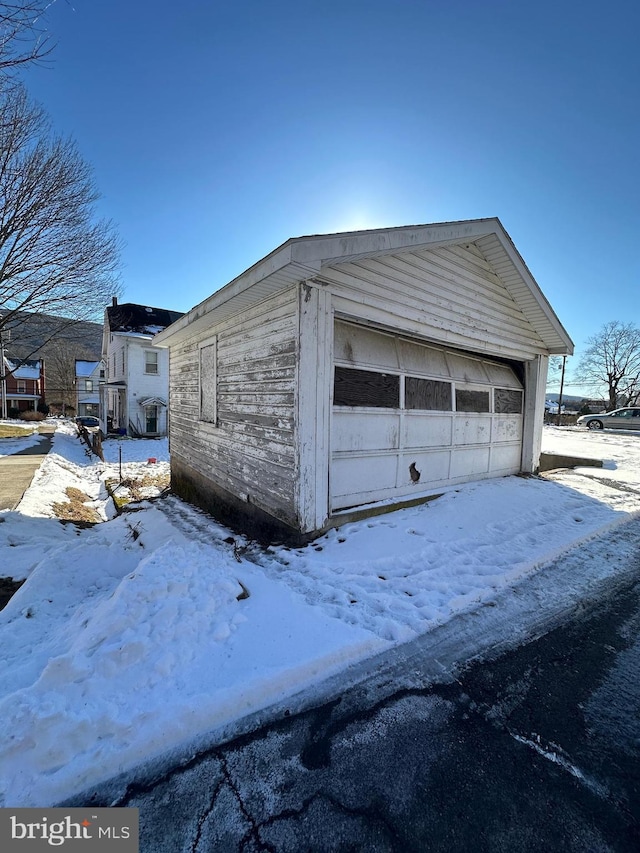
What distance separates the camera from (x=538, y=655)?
2.60m

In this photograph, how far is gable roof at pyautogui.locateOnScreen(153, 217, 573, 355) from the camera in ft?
12.0

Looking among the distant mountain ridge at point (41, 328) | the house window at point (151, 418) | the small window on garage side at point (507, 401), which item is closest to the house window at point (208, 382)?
the small window on garage side at point (507, 401)

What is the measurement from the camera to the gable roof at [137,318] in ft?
70.5

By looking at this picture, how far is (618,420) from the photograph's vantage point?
2300 centimetres

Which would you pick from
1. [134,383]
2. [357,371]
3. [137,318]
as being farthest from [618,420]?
[137,318]

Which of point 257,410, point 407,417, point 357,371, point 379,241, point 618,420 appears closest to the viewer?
point 379,241

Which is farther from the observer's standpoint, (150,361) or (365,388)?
(150,361)

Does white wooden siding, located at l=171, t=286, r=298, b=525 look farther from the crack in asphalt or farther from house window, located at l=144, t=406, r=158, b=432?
house window, located at l=144, t=406, r=158, b=432

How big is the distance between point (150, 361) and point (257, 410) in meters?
18.7

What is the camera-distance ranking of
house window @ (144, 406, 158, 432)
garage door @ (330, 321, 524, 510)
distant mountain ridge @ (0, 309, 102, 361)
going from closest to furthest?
garage door @ (330, 321, 524, 510), distant mountain ridge @ (0, 309, 102, 361), house window @ (144, 406, 158, 432)

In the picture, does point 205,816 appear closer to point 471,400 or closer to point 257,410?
point 257,410

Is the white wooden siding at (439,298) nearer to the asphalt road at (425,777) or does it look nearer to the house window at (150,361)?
the asphalt road at (425,777)

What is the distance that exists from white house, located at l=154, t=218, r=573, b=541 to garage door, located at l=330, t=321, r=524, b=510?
0.08 feet

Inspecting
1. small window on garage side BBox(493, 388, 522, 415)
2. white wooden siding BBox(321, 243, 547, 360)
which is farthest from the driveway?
small window on garage side BBox(493, 388, 522, 415)
